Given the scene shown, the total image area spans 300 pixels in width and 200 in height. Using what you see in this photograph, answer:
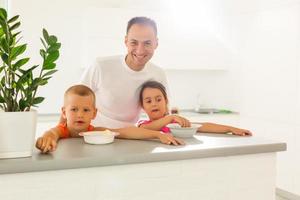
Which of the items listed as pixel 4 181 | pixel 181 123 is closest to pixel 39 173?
pixel 4 181

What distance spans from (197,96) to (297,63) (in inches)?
54.0

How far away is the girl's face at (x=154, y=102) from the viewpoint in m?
2.01

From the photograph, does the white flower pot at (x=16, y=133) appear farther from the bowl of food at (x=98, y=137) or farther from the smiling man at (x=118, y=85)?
the smiling man at (x=118, y=85)

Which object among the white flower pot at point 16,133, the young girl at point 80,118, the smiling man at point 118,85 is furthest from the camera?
the smiling man at point 118,85

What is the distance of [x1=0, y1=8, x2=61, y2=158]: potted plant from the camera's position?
3.91 ft

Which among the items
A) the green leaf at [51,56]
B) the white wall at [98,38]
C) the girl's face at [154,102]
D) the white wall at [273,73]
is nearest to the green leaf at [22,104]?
the green leaf at [51,56]

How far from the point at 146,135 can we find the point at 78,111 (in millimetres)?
313

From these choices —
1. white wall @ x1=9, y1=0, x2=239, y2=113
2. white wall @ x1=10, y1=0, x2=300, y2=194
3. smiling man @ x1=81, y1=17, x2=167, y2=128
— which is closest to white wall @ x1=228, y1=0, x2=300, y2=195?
white wall @ x1=10, y1=0, x2=300, y2=194

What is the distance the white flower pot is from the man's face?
0.91 metres

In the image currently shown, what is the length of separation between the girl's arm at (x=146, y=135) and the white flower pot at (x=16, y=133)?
0.48 meters

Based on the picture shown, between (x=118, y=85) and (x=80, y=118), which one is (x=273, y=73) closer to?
(x=118, y=85)

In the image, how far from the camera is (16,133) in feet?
3.96

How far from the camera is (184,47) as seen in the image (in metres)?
4.19

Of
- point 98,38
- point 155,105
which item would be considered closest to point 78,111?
point 155,105
